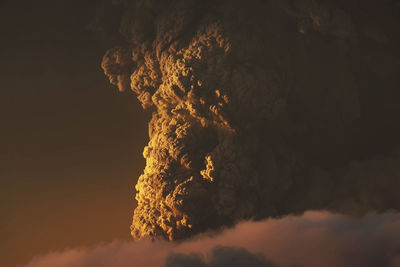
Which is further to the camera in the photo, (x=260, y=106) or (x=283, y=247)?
(x=260, y=106)

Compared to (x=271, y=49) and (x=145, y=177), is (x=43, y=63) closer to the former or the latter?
(x=145, y=177)

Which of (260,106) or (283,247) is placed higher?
(260,106)

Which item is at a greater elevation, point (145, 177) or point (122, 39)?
point (122, 39)

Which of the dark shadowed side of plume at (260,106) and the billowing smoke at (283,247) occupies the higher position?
the dark shadowed side of plume at (260,106)

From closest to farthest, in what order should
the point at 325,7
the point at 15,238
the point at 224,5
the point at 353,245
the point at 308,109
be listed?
1. the point at 353,245
2. the point at 325,7
3. the point at 224,5
4. the point at 308,109
5. the point at 15,238

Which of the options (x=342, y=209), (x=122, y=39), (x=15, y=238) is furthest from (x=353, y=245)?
(x=15, y=238)

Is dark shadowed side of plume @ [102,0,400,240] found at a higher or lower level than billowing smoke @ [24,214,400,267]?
higher

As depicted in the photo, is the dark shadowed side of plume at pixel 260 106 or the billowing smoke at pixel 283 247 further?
the dark shadowed side of plume at pixel 260 106

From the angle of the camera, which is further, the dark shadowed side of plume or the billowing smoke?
the dark shadowed side of plume
